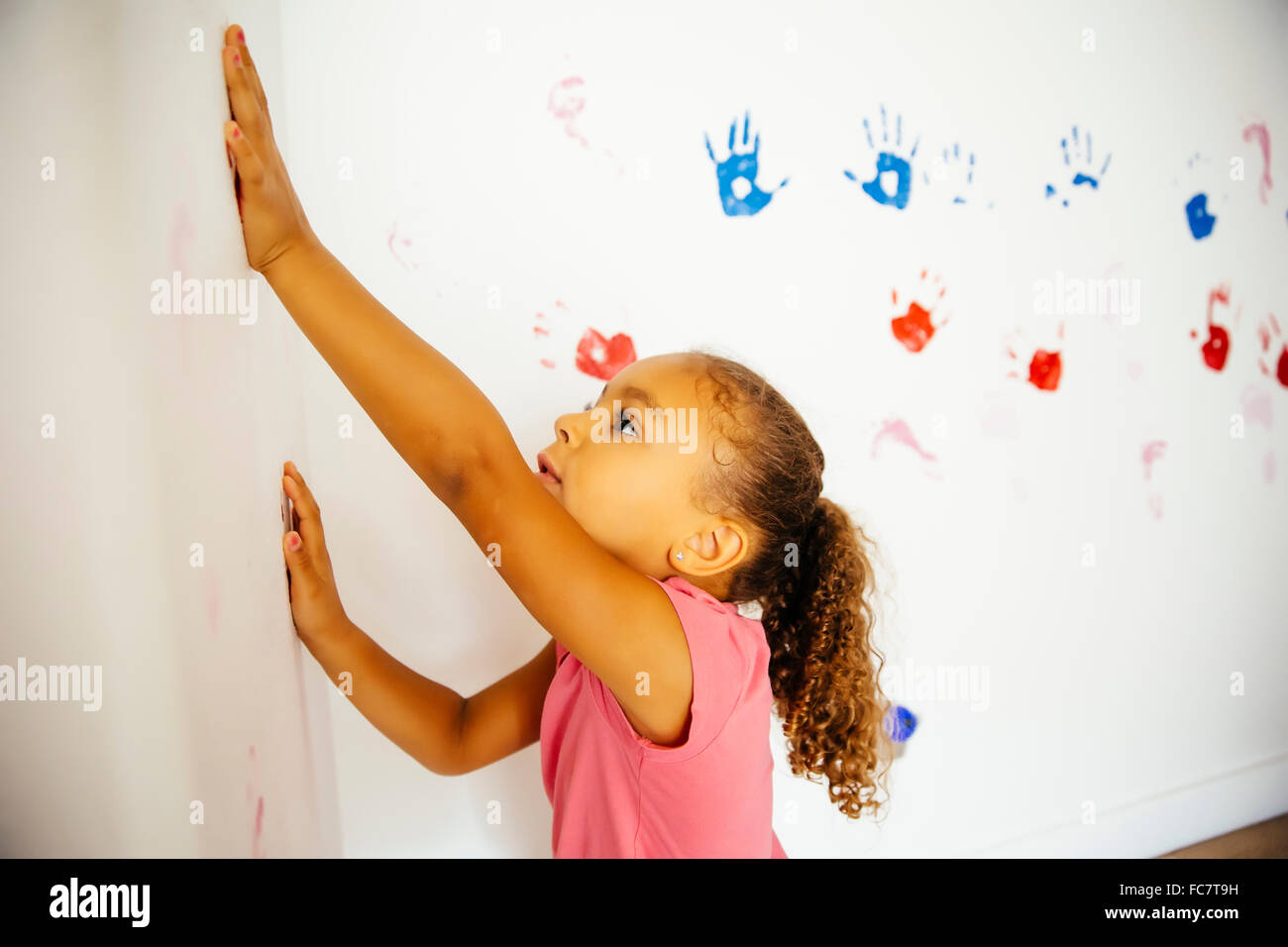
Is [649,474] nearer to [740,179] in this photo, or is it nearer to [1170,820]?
[740,179]

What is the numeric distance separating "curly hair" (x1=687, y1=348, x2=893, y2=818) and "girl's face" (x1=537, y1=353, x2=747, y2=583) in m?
0.02

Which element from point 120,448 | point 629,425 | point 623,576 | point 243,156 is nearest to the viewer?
point 120,448

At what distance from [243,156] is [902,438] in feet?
3.50

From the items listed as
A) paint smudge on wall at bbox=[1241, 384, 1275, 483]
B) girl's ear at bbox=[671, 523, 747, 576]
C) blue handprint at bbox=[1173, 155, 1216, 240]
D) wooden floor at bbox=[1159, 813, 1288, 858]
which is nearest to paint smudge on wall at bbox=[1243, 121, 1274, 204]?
blue handprint at bbox=[1173, 155, 1216, 240]

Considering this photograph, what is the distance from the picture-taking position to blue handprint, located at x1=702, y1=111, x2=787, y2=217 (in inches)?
47.3

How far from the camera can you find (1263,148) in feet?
5.34

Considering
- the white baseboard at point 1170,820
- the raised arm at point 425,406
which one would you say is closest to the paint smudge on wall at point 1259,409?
the white baseboard at point 1170,820

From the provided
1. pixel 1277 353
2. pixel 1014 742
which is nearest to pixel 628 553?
pixel 1014 742

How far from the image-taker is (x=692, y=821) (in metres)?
0.84

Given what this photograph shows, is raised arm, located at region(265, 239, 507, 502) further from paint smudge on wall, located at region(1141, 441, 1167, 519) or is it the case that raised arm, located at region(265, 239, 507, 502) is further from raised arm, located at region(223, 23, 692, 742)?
paint smudge on wall, located at region(1141, 441, 1167, 519)

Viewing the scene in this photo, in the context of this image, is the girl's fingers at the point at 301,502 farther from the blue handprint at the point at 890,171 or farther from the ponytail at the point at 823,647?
the blue handprint at the point at 890,171

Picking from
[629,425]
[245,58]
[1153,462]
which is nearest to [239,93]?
[245,58]

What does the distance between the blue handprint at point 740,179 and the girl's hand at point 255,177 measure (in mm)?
695

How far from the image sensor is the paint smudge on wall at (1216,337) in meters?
1.61
